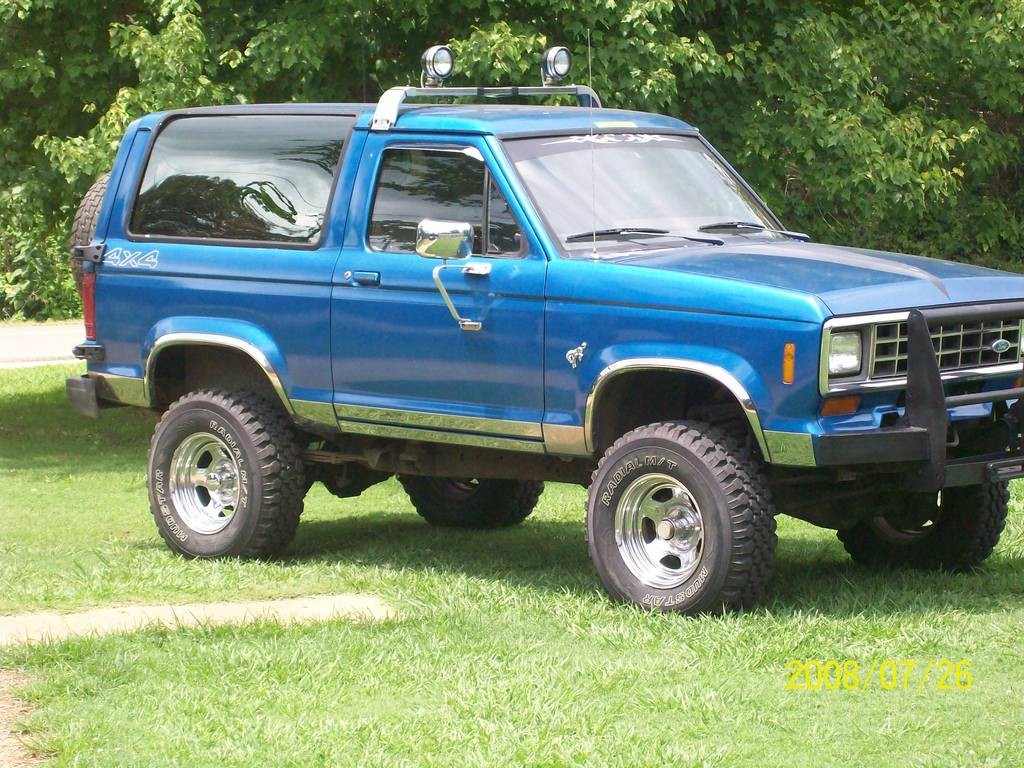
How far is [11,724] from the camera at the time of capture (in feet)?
18.1

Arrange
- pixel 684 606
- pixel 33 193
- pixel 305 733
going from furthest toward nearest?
1. pixel 33 193
2. pixel 684 606
3. pixel 305 733

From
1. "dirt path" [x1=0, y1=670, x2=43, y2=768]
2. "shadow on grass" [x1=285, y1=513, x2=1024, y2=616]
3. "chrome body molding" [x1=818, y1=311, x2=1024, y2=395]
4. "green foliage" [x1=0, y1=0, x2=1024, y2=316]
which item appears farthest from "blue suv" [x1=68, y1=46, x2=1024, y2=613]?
"green foliage" [x1=0, y1=0, x2=1024, y2=316]

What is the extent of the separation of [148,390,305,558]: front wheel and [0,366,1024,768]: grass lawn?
16 cm

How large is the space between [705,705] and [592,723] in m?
0.43

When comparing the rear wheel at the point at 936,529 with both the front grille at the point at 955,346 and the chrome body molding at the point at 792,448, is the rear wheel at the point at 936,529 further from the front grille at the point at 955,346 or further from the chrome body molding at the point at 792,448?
the chrome body molding at the point at 792,448

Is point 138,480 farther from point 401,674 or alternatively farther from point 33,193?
point 401,674

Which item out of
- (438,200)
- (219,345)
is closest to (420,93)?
(438,200)

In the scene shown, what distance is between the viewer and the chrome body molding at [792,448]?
6.43 metres

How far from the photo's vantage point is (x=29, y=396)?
1805 cm

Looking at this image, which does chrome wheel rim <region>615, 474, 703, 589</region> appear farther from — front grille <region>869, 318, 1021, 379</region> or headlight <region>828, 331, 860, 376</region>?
front grille <region>869, 318, 1021, 379</region>

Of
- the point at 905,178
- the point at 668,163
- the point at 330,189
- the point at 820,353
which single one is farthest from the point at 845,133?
the point at 820,353

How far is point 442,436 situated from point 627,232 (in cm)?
128
